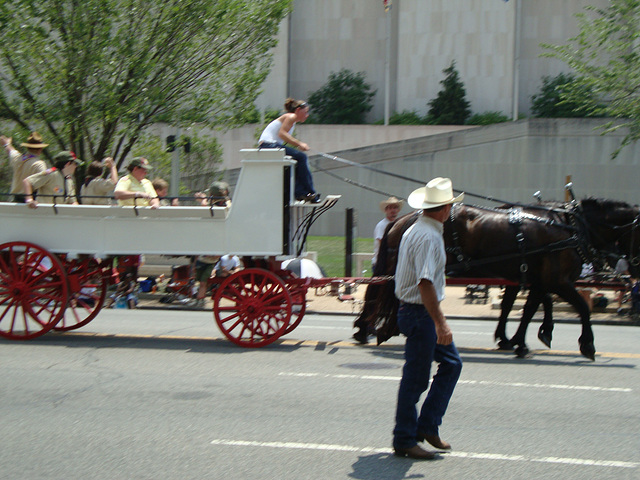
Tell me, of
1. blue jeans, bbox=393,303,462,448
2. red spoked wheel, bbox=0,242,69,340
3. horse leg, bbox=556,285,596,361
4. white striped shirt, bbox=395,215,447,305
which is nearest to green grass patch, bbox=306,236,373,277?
horse leg, bbox=556,285,596,361

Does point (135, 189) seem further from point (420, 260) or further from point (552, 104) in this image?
point (552, 104)

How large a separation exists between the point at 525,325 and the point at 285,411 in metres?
3.92

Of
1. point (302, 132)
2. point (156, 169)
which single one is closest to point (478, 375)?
point (156, 169)

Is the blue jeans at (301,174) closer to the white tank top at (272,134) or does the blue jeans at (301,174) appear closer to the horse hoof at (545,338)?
the white tank top at (272,134)

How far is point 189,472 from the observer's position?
16.6 feet

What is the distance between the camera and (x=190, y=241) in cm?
943

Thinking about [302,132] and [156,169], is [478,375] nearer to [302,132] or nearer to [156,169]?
[156,169]

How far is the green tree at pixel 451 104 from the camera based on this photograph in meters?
33.4

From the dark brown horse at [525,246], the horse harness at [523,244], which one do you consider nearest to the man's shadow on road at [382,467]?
the dark brown horse at [525,246]

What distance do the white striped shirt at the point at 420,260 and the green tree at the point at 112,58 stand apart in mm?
10890

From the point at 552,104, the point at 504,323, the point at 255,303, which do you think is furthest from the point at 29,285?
the point at 552,104

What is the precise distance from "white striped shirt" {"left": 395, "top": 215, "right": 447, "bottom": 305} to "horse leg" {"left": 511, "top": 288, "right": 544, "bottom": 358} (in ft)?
13.8

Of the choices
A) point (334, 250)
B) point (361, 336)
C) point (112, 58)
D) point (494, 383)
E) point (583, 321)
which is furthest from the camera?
point (334, 250)

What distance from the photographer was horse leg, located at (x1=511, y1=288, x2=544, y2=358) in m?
9.11
